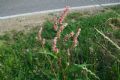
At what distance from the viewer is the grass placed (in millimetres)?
4184

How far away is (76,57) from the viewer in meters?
4.93

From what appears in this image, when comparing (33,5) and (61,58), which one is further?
(33,5)

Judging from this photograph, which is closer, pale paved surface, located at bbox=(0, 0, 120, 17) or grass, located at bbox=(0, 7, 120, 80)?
grass, located at bbox=(0, 7, 120, 80)

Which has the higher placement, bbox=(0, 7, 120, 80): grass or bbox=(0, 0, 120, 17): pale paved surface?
bbox=(0, 0, 120, 17): pale paved surface

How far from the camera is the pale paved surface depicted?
9.47 metres

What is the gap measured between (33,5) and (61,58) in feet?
17.9

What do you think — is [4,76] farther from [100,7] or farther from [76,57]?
[100,7]

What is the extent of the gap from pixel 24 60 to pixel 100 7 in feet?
13.2

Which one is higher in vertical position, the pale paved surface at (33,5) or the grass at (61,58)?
the pale paved surface at (33,5)

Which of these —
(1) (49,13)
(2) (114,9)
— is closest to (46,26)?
(1) (49,13)

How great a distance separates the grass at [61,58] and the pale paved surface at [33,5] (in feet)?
7.64

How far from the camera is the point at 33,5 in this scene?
32.6ft

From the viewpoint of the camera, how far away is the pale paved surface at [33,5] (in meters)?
9.47

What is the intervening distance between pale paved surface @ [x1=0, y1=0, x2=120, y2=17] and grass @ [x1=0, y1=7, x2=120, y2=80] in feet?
7.64
